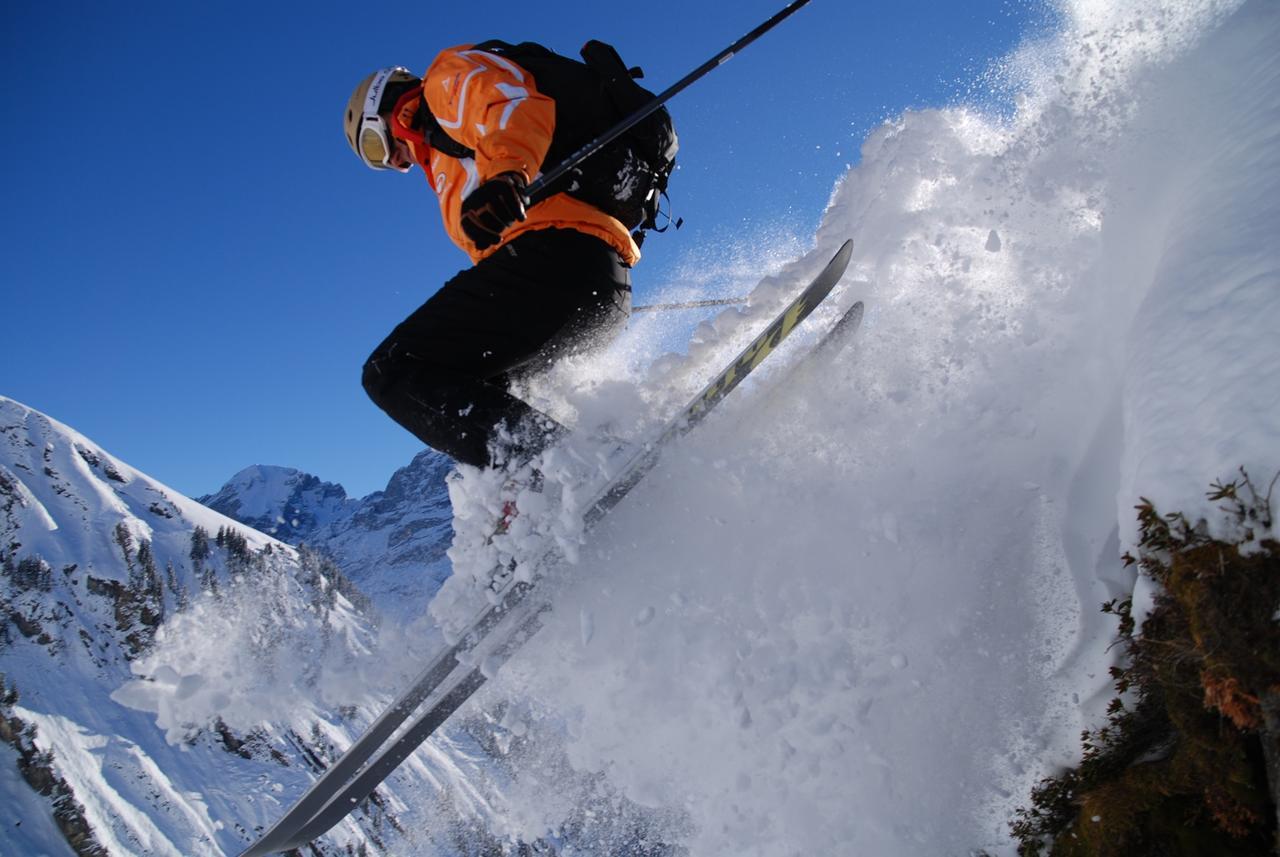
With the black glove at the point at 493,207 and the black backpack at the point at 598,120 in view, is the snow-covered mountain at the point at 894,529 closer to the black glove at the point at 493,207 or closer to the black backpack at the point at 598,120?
the black backpack at the point at 598,120

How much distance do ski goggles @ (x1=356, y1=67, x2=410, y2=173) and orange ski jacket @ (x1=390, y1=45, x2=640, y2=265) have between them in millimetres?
78

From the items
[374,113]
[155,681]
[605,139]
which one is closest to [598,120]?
[605,139]

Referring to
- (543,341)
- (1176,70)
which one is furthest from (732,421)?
(1176,70)

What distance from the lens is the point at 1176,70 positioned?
10.6 ft

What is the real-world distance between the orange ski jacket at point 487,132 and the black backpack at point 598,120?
3.6 inches

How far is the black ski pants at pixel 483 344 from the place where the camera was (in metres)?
2.96

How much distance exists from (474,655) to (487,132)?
7.65ft

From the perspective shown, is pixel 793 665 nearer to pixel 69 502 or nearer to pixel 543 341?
pixel 543 341

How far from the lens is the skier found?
280 cm

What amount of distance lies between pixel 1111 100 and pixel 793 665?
3074 millimetres

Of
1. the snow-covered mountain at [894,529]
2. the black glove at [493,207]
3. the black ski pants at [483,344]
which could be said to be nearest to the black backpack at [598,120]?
the black ski pants at [483,344]

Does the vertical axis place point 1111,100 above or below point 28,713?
above

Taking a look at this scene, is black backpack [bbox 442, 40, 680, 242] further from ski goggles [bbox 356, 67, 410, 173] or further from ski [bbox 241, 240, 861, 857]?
ski [bbox 241, 240, 861, 857]

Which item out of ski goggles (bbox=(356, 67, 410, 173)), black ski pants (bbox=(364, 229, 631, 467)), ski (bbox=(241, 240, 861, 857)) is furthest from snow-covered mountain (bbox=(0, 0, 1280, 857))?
ski goggles (bbox=(356, 67, 410, 173))
